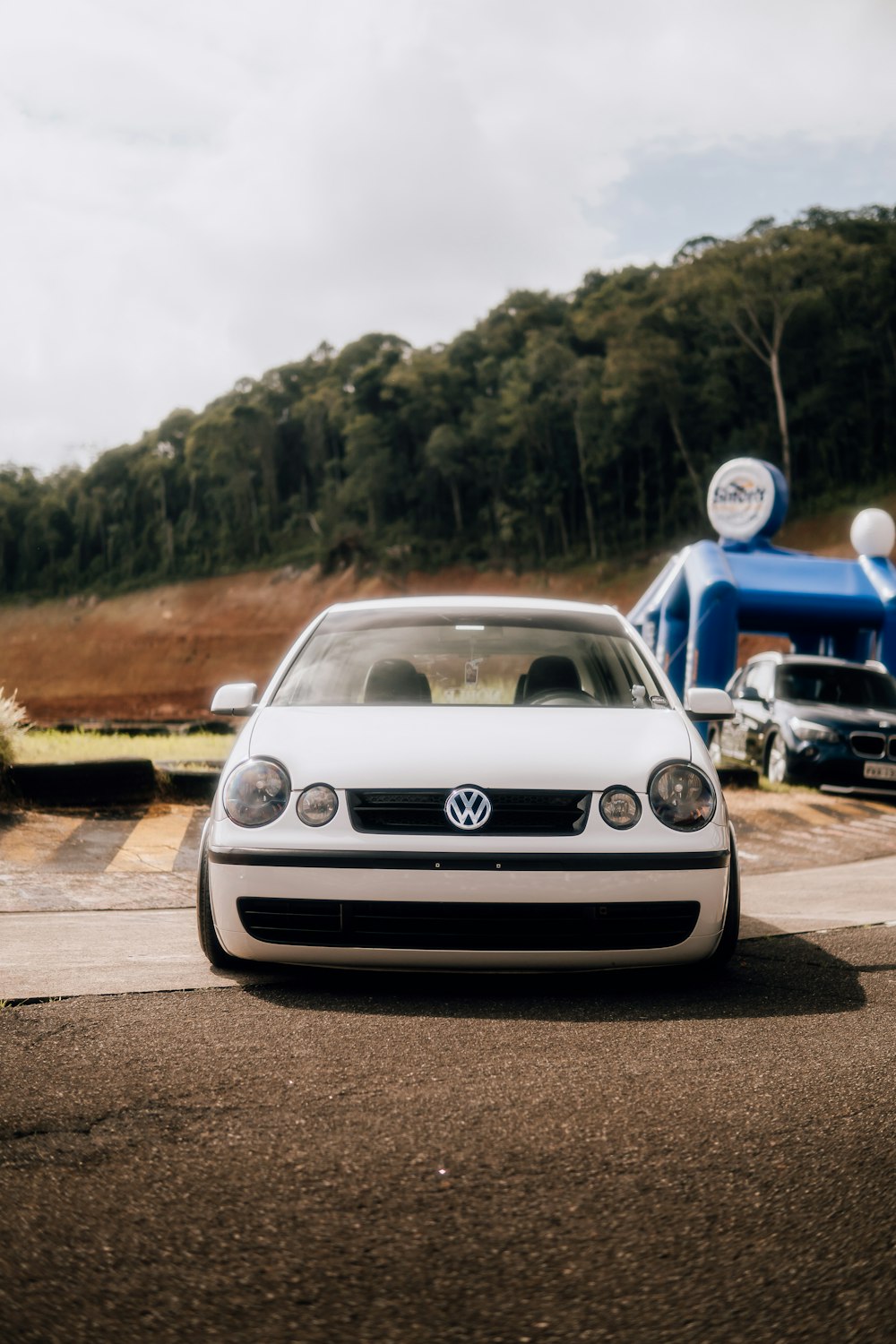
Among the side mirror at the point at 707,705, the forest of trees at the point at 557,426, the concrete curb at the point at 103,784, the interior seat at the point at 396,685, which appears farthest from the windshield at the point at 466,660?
the forest of trees at the point at 557,426

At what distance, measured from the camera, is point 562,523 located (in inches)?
2744

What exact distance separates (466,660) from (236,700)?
103 cm

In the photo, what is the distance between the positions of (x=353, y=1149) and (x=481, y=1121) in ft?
1.13

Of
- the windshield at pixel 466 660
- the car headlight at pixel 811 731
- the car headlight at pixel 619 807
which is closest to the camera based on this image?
the car headlight at pixel 619 807

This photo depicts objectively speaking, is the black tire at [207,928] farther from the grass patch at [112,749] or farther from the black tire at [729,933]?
the grass patch at [112,749]

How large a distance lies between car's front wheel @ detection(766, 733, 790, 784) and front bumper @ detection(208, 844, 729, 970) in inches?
382

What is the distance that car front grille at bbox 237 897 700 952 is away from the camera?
14.1 ft

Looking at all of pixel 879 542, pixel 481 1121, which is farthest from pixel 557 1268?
pixel 879 542

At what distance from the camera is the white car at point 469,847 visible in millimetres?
4289

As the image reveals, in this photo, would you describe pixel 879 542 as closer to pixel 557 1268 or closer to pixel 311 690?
pixel 311 690

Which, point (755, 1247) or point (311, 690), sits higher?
point (311, 690)

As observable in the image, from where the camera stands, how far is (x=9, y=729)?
31.9 feet

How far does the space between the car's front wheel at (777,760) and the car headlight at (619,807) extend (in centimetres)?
977

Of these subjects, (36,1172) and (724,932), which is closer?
(36,1172)
